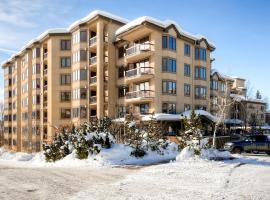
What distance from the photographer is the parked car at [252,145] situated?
2461cm

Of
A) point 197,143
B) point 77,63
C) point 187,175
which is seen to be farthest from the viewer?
point 77,63

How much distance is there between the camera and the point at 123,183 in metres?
12.7

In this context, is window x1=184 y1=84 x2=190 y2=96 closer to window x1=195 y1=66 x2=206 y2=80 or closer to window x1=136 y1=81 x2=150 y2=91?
window x1=195 y1=66 x2=206 y2=80

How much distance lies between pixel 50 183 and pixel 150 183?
14.5 feet

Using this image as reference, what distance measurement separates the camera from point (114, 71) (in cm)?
4175

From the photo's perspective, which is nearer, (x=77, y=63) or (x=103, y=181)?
(x=103, y=181)

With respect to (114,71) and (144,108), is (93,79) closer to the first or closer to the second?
(114,71)

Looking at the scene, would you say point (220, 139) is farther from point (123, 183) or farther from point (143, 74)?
point (123, 183)

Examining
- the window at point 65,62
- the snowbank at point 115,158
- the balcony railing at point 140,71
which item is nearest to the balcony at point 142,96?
the balcony railing at point 140,71

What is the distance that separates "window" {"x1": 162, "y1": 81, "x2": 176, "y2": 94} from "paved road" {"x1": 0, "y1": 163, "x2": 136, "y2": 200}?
21.8m

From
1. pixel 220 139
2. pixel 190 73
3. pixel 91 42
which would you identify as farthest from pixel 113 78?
pixel 220 139

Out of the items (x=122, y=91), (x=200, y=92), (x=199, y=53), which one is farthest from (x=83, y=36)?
(x=200, y=92)

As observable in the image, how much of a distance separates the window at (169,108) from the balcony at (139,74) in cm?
418

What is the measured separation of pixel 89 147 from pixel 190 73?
79.5 ft
